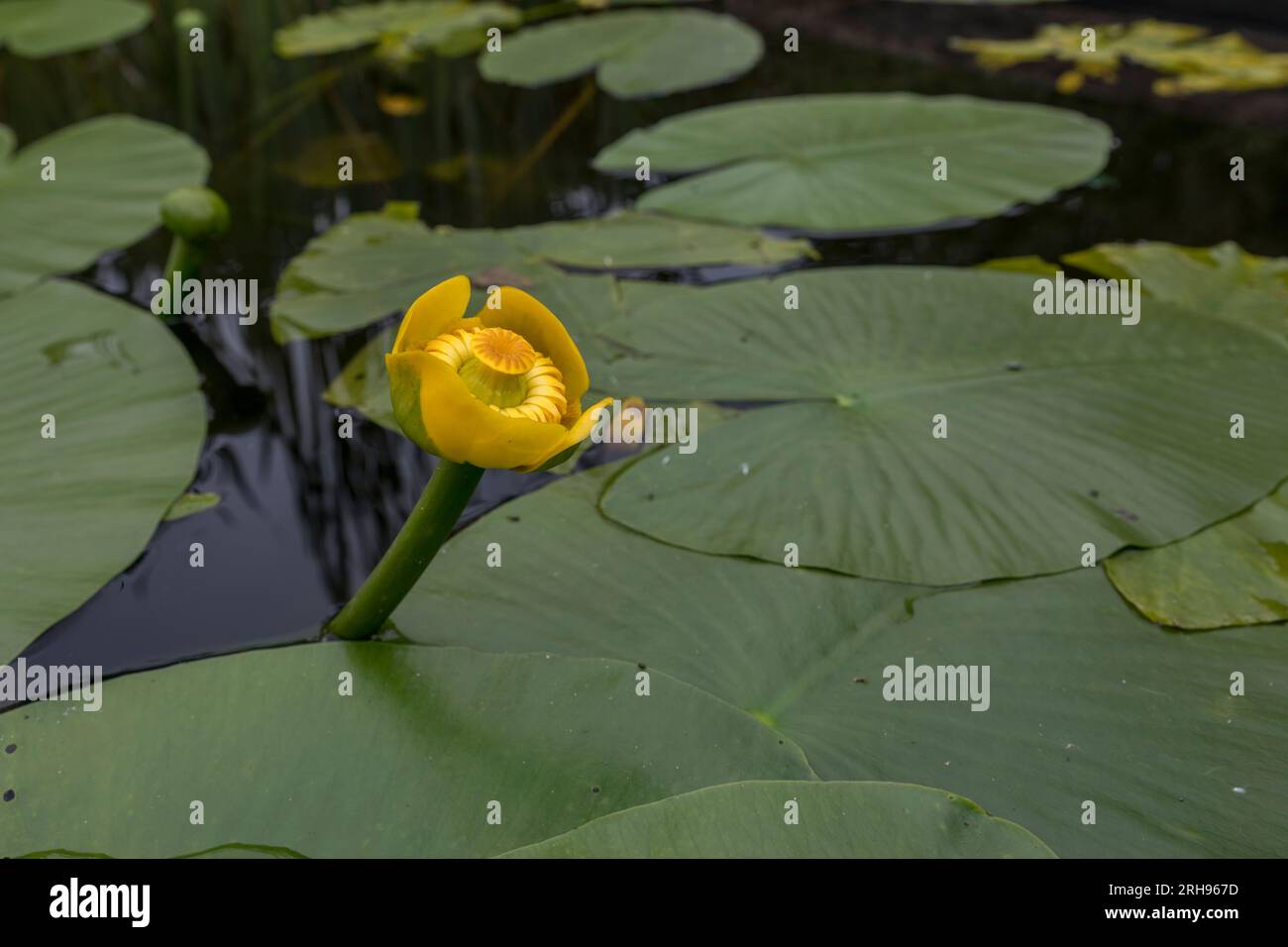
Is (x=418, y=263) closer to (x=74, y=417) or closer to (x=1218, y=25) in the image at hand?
(x=74, y=417)

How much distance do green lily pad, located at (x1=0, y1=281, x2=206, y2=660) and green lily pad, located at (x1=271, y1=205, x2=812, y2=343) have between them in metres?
0.30

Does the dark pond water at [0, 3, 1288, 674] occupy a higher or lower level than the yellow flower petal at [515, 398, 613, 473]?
lower

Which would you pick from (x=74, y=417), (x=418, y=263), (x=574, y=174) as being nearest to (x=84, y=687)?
(x=74, y=417)

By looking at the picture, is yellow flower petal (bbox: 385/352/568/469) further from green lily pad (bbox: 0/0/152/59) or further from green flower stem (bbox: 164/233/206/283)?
green lily pad (bbox: 0/0/152/59)

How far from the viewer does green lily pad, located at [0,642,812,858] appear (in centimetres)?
81

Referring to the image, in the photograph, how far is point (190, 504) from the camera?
1.33m

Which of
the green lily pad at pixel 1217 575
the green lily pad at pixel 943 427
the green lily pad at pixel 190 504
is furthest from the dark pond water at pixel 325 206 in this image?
the green lily pad at pixel 1217 575

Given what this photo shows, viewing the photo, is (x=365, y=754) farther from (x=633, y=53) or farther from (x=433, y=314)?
(x=633, y=53)

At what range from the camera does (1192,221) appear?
2055 millimetres

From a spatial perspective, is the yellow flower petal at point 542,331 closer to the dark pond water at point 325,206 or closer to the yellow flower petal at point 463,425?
the yellow flower petal at point 463,425

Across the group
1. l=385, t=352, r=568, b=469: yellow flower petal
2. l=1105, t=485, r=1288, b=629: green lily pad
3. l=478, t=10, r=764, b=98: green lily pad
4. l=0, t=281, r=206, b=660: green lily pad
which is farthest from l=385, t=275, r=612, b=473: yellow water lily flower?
l=478, t=10, r=764, b=98: green lily pad

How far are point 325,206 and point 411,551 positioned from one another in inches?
64.1

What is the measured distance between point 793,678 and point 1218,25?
303cm
